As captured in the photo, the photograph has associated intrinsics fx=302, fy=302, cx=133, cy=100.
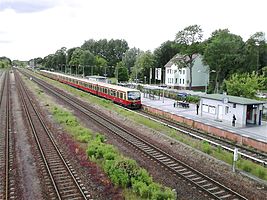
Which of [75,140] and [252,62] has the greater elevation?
[252,62]

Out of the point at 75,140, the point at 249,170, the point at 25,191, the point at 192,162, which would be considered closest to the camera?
the point at 25,191

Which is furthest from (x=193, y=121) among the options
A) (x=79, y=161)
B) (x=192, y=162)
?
(x=79, y=161)

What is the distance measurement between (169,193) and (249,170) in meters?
5.72

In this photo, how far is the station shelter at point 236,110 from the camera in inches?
972

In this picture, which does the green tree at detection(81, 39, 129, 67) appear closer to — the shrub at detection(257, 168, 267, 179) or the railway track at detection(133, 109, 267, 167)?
the railway track at detection(133, 109, 267, 167)

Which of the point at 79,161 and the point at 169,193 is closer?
the point at 169,193

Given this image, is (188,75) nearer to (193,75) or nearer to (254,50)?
(193,75)

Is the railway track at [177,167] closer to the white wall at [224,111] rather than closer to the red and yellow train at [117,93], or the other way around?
the white wall at [224,111]

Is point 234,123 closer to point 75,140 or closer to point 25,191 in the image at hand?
point 75,140

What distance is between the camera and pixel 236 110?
2530 centimetres

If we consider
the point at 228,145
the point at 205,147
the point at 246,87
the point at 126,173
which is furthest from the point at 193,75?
the point at 126,173

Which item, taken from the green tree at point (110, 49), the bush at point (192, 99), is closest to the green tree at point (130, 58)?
the green tree at point (110, 49)

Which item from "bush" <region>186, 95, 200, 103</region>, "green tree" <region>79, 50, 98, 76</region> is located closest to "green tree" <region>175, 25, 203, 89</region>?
"bush" <region>186, 95, 200, 103</region>

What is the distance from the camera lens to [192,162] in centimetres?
1575
